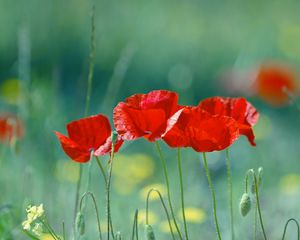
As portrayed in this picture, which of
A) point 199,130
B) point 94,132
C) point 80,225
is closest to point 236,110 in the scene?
point 199,130

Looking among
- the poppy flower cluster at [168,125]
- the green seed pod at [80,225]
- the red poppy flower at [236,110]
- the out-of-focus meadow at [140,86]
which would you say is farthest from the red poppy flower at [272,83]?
the green seed pod at [80,225]

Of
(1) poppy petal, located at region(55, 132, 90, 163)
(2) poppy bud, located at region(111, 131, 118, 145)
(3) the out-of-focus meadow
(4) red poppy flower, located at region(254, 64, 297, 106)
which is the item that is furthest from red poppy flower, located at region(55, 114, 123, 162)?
(4) red poppy flower, located at region(254, 64, 297, 106)

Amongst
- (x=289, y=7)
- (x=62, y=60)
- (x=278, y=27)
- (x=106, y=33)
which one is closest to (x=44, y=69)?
(x=62, y=60)

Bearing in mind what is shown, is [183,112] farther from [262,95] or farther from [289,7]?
[289,7]

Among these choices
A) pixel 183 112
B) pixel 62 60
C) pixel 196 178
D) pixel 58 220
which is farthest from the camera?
pixel 62 60

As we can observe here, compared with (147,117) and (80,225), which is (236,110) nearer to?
(147,117)

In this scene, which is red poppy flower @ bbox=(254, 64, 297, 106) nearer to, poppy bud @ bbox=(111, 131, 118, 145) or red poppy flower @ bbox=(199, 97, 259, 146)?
red poppy flower @ bbox=(199, 97, 259, 146)

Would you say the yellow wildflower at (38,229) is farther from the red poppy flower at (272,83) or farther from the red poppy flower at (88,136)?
the red poppy flower at (272,83)
